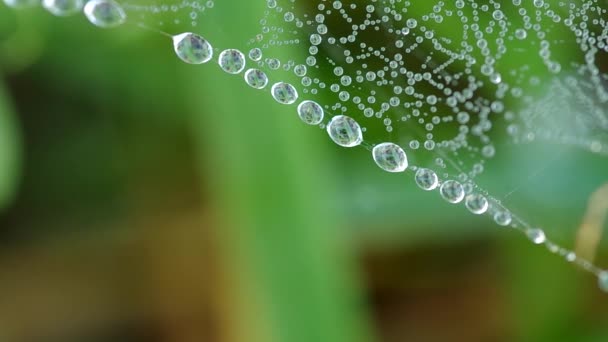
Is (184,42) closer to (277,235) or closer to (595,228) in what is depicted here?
(277,235)

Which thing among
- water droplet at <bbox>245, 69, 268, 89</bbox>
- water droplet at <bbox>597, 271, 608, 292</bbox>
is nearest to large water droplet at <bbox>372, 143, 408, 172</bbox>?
water droplet at <bbox>245, 69, 268, 89</bbox>

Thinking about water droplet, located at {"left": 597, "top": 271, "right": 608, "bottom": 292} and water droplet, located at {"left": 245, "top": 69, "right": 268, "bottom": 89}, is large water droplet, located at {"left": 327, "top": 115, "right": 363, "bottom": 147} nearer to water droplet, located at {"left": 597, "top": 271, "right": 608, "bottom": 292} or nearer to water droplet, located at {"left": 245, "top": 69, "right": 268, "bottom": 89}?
water droplet, located at {"left": 245, "top": 69, "right": 268, "bottom": 89}

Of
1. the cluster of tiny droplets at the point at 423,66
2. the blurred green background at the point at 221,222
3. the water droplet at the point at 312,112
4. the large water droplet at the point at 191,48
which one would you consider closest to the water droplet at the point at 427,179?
the cluster of tiny droplets at the point at 423,66

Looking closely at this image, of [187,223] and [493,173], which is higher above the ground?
[493,173]

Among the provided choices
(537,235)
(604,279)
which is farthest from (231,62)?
(604,279)

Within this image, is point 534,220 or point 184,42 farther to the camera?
point 534,220

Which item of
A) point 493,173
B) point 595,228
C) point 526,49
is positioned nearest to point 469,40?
point 526,49

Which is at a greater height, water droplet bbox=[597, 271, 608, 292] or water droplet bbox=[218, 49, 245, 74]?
water droplet bbox=[218, 49, 245, 74]

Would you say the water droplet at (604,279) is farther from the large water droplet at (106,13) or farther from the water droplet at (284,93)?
the large water droplet at (106,13)
